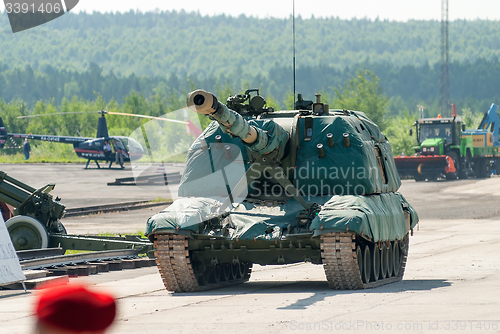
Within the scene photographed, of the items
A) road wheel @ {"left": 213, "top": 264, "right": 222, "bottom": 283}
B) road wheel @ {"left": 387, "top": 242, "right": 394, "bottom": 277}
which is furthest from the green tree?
road wheel @ {"left": 213, "top": 264, "right": 222, "bottom": 283}

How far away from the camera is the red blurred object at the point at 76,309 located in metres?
1.60

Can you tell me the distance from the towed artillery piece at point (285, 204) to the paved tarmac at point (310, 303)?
0.45 meters

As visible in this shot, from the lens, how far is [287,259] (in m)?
10.9

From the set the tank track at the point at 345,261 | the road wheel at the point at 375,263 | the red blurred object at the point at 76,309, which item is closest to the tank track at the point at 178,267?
the tank track at the point at 345,261

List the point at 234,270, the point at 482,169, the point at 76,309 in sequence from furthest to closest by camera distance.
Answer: the point at 482,169 → the point at 234,270 → the point at 76,309

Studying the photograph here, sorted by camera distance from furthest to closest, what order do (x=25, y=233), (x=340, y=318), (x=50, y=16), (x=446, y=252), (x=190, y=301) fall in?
1. (x=446, y=252)
2. (x=25, y=233)
3. (x=190, y=301)
4. (x=340, y=318)
5. (x=50, y=16)

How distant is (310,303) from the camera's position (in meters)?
9.65

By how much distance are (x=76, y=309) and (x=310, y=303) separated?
27.0ft

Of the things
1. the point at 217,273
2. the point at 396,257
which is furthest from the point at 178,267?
the point at 396,257

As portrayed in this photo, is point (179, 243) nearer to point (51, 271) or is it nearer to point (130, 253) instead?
point (51, 271)

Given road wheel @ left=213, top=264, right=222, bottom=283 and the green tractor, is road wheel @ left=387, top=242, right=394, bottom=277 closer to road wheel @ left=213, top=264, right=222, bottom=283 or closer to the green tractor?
road wheel @ left=213, top=264, right=222, bottom=283

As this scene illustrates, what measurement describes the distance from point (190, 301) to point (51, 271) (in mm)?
4361

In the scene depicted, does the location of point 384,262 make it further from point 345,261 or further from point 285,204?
point 345,261

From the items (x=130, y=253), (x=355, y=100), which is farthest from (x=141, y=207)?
(x=355, y=100)
